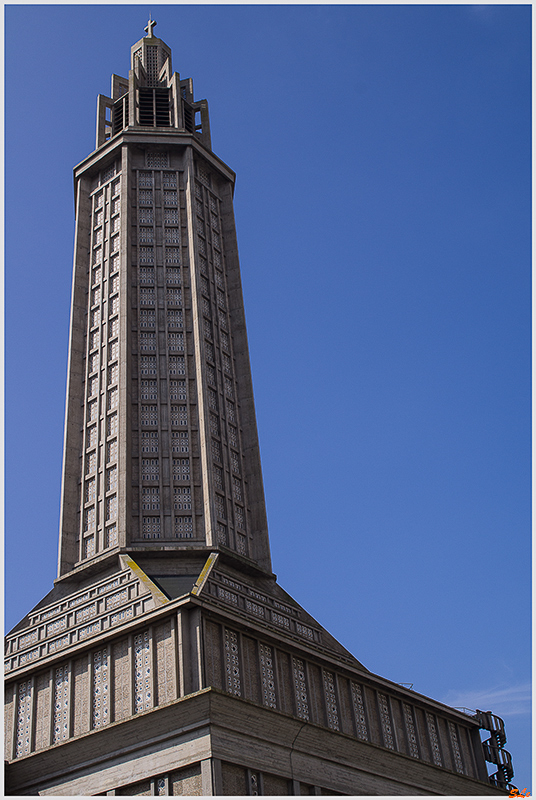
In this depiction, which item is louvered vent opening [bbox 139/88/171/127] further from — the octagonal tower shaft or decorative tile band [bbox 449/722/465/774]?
decorative tile band [bbox 449/722/465/774]

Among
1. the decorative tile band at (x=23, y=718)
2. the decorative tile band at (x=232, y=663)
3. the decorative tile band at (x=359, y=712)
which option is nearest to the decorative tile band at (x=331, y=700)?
the decorative tile band at (x=359, y=712)

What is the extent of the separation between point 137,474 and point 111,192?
2316 cm

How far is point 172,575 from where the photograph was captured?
43.8 m

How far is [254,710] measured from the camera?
34219 millimetres

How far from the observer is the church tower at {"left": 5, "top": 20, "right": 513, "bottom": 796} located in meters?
34.7

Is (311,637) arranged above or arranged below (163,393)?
below

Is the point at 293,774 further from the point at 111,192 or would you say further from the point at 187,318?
the point at 111,192

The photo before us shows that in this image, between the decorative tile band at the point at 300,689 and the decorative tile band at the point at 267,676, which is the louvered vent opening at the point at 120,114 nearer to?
the decorative tile band at the point at 267,676

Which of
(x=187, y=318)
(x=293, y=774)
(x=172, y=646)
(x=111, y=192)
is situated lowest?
(x=293, y=774)

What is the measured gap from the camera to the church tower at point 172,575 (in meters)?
34.7

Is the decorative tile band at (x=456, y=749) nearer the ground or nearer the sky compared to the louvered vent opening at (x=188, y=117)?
nearer the ground

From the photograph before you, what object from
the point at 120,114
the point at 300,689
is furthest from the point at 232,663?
the point at 120,114

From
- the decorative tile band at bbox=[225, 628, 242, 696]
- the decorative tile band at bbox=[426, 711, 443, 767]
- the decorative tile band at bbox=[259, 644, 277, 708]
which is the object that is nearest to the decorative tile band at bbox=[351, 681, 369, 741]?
the decorative tile band at bbox=[426, 711, 443, 767]

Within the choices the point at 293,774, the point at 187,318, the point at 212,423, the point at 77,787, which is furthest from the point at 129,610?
the point at 187,318
